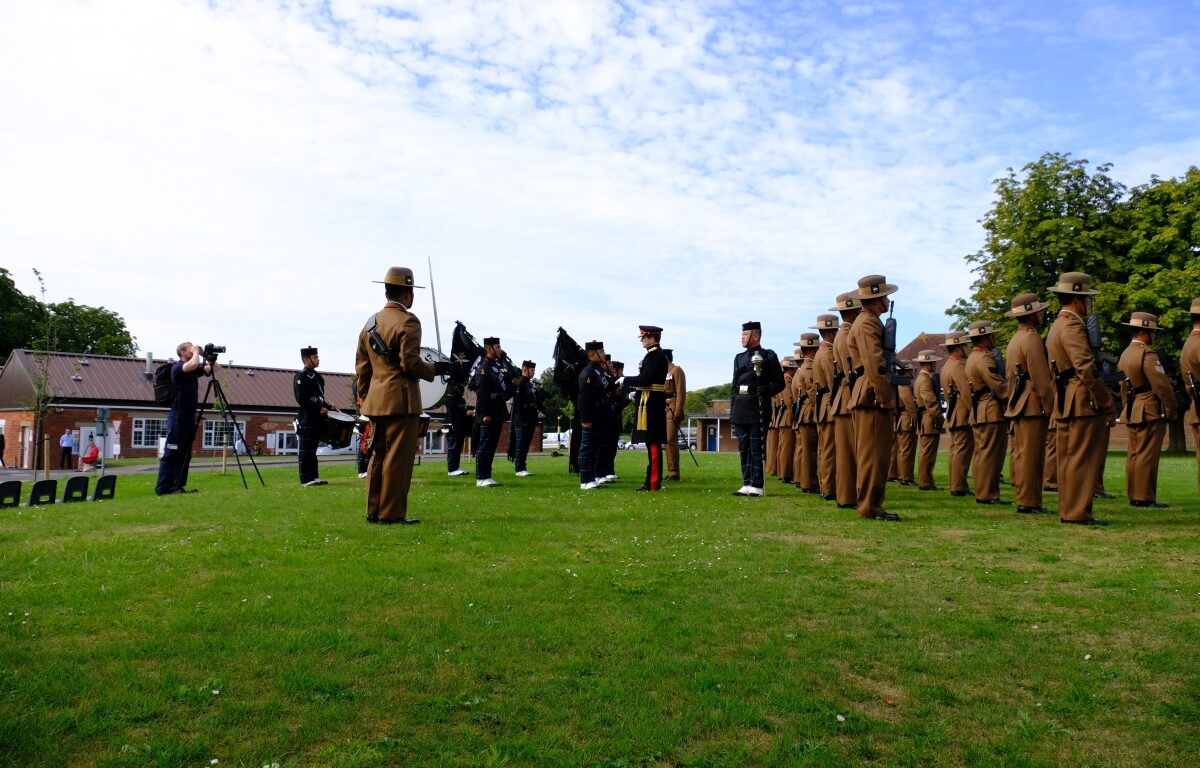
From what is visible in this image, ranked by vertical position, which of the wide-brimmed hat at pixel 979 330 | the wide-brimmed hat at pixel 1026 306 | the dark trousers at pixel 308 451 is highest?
the wide-brimmed hat at pixel 1026 306

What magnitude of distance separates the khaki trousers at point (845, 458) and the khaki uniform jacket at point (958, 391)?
362cm

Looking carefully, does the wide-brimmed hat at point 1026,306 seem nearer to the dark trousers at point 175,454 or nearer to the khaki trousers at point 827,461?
the khaki trousers at point 827,461

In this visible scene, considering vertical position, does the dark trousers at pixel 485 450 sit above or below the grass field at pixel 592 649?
above

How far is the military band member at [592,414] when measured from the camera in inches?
611

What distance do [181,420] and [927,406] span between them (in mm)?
13532

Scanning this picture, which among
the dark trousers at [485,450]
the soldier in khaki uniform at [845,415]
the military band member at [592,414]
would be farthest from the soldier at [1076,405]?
the dark trousers at [485,450]

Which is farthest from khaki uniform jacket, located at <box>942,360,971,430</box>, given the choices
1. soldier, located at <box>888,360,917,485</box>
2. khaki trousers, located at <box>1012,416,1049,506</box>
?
khaki trousers, located at <box>1012,416,1049,506</box>

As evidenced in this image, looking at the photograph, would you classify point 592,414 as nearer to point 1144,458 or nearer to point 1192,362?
point 1144,458

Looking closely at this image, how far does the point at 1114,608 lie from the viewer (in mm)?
5797

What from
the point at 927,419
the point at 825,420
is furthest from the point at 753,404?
the point at 927,419

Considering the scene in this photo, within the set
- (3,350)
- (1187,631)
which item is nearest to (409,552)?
(1187,631)

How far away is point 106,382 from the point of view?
55.6m

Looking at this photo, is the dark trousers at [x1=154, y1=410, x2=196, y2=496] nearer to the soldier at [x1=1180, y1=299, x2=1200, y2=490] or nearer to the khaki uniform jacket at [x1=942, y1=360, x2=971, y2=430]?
the khaki uniform jacket at [x1=942, y1=360, x2=971, y2=430]

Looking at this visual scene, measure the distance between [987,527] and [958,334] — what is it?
644 centimetres
